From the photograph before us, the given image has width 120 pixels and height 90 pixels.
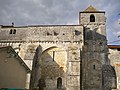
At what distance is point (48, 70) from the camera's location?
23.5m

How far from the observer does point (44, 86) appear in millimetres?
22719

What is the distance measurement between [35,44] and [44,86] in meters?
5.40

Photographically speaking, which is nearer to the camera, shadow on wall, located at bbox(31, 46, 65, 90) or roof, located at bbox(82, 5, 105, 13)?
shadow on wall, located at bbox(31, 46, 65, 90)

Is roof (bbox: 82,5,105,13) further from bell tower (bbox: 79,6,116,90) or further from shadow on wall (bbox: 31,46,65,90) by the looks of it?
shadow on wall (bbox: 31,46,65,90)

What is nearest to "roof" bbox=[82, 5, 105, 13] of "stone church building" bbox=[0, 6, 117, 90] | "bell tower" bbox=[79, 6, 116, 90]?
"bell tower" bbox=[79, 6, 116, 90]

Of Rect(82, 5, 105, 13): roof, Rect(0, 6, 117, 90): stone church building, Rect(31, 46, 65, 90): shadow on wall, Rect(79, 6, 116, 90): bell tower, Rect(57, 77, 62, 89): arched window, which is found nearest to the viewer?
Rect(0, 6, 117, 90): stone church building

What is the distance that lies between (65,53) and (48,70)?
2.91 metres

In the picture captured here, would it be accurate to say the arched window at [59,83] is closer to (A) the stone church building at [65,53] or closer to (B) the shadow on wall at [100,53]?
(A) the stone church building at [65,53]

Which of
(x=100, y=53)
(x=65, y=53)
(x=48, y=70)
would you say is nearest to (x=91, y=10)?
(x=100, y=53)

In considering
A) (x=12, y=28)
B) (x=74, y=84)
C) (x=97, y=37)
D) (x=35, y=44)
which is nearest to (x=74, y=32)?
(x=97, y=37)

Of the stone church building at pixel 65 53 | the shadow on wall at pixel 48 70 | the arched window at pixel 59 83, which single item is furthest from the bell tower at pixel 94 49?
the shadow on wall at pixel 48 70

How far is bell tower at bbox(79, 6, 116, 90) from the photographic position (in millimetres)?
22969

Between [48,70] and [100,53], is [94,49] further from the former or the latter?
[48,70]

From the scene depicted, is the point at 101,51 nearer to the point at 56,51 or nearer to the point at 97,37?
the point at 97,37
